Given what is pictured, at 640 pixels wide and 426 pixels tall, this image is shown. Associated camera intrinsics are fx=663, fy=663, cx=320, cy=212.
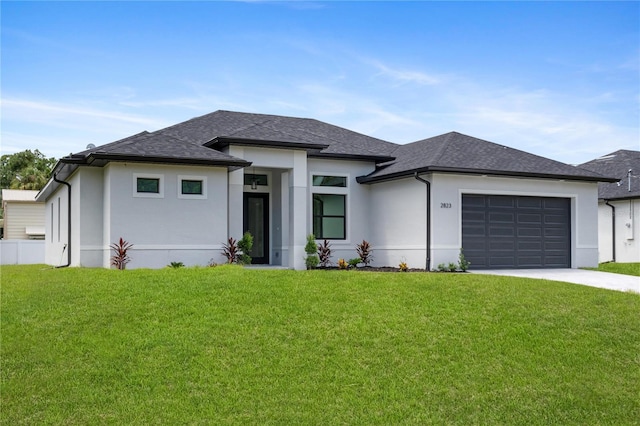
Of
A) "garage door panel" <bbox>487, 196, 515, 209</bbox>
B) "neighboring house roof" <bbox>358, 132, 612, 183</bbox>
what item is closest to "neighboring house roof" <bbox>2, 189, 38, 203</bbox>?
"neighboring house roof" <bbox>358, 132, 612, 183</bbox>

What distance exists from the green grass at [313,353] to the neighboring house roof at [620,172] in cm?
1299

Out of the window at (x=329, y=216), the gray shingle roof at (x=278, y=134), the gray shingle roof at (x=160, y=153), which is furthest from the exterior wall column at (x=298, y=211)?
the gray shingle roof at (x=160, y=153)

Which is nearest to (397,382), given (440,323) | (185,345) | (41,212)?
(440,323)

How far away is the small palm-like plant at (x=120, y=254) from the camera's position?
17516mm

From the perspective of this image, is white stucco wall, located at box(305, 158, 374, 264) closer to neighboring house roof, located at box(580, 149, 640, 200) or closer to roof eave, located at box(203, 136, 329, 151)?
roof eave, located at box(203, 136, 329, 151)

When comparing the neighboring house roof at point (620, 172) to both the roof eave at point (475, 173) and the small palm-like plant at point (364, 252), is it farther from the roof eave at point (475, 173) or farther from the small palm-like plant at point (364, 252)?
the small palm-like plant at point (364, 252)

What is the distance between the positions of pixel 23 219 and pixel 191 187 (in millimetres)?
25974

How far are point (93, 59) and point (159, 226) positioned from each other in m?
4.66

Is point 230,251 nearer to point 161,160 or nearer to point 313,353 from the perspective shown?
point 161,160

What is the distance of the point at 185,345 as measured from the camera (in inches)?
422

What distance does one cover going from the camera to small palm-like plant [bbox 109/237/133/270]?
→ 57.5ft

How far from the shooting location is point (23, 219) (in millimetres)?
40062

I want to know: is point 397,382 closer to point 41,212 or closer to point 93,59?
point 93,59

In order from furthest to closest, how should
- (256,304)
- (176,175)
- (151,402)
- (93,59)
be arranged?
(176,175) → (93,59) → (256,304) → (151,402)
